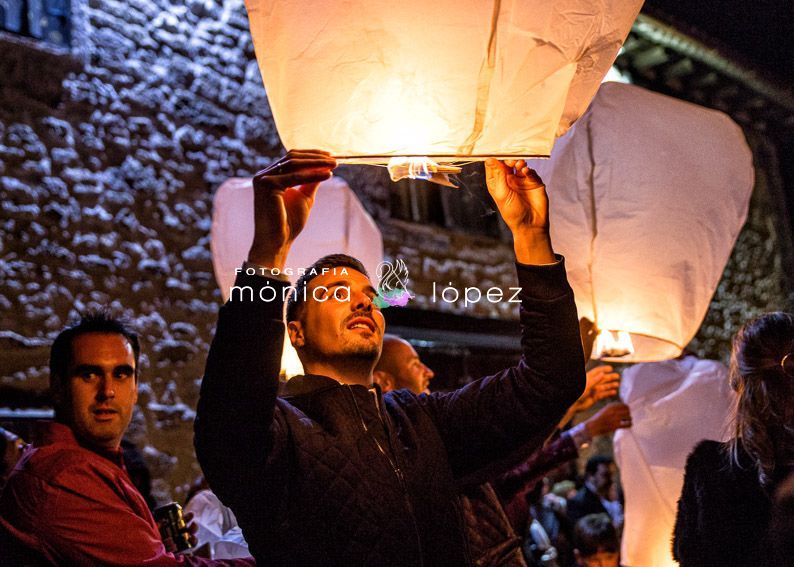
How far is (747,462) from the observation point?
2160mm

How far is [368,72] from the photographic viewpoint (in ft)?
5.06

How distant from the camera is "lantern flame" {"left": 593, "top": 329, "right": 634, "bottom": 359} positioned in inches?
107

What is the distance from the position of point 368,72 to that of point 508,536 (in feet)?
5.05

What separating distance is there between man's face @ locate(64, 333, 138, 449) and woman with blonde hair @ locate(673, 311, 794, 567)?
5.69ft

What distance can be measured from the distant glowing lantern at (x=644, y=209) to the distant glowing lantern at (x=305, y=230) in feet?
2.62

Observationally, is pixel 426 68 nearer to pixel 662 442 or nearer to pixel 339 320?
pixel 339 320

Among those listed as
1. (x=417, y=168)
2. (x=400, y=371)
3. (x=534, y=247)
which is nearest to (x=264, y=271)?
(x=417, y=168)

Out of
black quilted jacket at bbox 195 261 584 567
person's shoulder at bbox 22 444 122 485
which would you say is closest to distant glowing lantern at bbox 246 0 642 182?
black quilted jacket at bbox 195 261 584 567

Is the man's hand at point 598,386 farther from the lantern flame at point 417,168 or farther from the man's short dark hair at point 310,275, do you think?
the lantern flame at point 417,168

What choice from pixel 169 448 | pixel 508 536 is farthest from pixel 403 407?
pixel 169 448

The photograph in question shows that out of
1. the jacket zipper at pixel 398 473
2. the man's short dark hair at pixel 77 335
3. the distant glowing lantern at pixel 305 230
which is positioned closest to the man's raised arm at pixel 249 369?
the jacket zipper at pixel 398 473

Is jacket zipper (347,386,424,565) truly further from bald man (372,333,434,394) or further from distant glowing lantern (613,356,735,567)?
distant glowing lantern (613,356,735,567)

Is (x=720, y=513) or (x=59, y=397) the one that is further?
(x=59, y=397)

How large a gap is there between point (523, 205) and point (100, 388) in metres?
1.37
